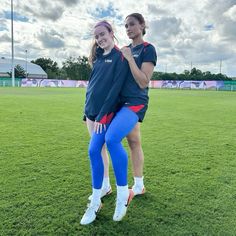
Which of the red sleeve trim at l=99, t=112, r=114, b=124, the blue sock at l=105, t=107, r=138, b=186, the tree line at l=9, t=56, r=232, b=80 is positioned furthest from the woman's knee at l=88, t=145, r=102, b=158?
the tree line at l=9, t=56, r=232, b=80

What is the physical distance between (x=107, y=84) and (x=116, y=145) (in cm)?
58

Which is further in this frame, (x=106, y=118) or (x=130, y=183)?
(x=130, y=183)

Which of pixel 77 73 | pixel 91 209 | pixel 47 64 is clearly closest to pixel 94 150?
pixel 91 209

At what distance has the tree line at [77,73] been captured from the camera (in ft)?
239

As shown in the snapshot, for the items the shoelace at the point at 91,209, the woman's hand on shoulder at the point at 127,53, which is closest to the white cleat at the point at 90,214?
the shoelace at the point at 91,209

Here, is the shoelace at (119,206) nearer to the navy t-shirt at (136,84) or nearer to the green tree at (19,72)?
the navy t-shirt at (136,84)

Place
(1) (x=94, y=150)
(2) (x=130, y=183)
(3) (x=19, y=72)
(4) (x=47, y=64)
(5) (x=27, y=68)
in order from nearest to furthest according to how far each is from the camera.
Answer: (1) (x=94, y=150)
(2) (x=130, y=183)
(3) (x=19, y=72)
(5) (x=27, y=68)
(4) (x=47, y=64)

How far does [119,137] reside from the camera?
2.90 metres

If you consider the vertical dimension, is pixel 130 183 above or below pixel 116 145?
below

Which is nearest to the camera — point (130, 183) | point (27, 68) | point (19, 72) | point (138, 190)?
point (138, 190)

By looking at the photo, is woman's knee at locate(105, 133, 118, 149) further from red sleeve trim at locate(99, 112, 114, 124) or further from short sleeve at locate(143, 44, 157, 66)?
short sleeve at locate(143, 44, 157, 66)

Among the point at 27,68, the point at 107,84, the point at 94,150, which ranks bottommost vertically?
the point at 94,150

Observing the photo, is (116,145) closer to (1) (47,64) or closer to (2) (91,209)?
(2) (91,209)

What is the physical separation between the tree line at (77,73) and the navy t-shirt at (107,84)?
60134mm
